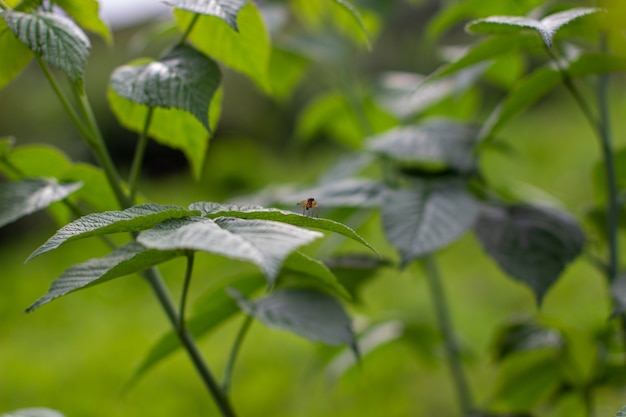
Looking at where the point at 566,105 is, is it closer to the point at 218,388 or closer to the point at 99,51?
the point at 99,51

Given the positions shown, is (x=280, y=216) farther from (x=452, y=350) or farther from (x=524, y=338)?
(x=452, y=350)

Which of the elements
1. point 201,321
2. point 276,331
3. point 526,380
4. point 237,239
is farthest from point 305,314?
point 276,331

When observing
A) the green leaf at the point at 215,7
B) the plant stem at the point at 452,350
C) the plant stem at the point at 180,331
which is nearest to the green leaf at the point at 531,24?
the green leaf at the point at 215,7

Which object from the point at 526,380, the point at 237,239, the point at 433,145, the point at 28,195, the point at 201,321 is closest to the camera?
the point at 237,239

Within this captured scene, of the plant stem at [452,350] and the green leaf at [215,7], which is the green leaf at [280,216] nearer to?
the green leaf at [215,7]

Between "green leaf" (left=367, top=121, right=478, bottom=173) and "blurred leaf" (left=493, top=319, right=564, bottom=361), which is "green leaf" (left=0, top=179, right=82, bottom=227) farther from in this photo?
"blurred leaf" (left=493, top=319, right=564, bottom=361)
